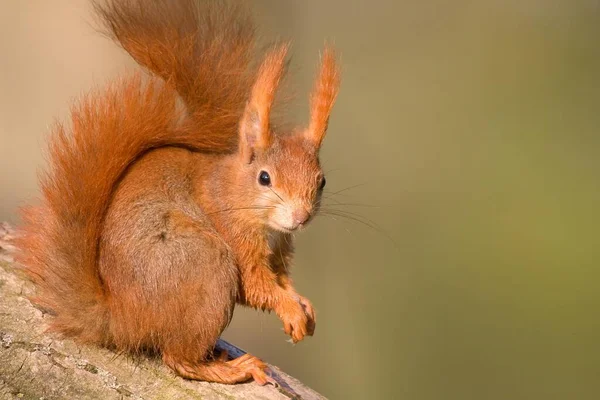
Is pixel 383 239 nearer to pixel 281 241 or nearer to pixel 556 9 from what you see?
pixel 556 9

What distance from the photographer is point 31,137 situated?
397 cm

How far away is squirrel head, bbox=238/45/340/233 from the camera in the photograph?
2.16m

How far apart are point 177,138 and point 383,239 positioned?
262cm

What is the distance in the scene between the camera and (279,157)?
7.43 ft

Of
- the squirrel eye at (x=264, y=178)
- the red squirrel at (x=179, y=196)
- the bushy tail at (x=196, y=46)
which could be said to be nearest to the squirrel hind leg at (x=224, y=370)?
the red squirrel at (x=179, y=196)

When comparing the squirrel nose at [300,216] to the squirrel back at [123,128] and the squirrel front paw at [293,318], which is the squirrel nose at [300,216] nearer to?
the squirrel front paw at [293,318]

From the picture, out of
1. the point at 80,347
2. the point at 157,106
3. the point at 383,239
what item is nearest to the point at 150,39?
the point at 157,106

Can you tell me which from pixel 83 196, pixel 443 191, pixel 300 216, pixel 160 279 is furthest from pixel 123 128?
pixel 443 191

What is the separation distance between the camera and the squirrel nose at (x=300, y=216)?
6.97 ft

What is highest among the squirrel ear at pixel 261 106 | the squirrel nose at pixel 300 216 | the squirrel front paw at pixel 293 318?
the squirrel ear at pixel 261 106

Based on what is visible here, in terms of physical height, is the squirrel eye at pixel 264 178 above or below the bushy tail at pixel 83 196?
above

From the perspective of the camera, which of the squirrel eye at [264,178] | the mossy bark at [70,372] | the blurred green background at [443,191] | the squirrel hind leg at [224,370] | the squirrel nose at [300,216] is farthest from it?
the blurred green background at [443,191]

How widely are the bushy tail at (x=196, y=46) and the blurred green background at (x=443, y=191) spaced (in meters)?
1.70

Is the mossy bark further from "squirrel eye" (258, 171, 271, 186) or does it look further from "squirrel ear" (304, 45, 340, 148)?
"squirrel ear" (304, 45, 340, 148)
